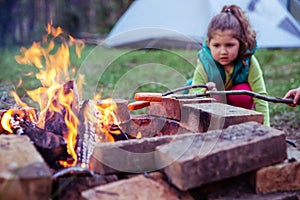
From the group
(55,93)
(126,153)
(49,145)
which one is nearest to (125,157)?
(126,153)

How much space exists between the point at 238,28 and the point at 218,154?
180cm

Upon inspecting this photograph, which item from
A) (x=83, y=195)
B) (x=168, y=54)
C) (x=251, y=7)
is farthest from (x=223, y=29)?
(x=168, y=54)

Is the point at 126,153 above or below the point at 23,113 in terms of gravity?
below

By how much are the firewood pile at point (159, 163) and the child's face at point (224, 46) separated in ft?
3.85

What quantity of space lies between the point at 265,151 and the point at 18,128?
4.13ft

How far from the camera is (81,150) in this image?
2.20 meters

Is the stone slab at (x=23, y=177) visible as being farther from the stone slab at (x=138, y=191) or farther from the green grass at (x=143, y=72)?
the green grass at (x=143, y=72)

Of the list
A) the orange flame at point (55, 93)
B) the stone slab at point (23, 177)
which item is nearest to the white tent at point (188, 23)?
the orange flame at point (55, 93)

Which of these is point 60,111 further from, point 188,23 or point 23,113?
point 188,23

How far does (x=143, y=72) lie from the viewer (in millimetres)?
7402

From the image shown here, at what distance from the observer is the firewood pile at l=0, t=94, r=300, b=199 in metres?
1.72

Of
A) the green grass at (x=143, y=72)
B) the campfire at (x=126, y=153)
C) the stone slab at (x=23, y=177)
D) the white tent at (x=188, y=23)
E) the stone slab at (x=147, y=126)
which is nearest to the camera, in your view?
the stone slab at (x=23, y=177)

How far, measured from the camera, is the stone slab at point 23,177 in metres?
1.62

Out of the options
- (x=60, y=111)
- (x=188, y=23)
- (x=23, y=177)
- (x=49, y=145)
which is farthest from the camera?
(x=188, y=23)
